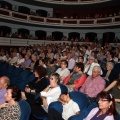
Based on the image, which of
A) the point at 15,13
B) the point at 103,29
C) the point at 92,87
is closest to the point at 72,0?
the point at 103,29

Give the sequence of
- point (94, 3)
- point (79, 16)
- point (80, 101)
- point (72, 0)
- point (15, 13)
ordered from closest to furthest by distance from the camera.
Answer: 1. point (80, 101)
2. point (15, 13)
3. point (94, 3)
4. point (72, 0)
5. point (79, 16)

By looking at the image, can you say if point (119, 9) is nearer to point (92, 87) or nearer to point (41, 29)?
point (41, 29)

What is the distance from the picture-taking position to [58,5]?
20750 mm

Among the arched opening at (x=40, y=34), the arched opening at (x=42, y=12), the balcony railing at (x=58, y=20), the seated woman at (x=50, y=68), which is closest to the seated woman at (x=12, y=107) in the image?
the seated woman at (x=50, y=68)

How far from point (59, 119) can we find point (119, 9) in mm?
19083

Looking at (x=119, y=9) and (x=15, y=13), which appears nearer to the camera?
(x=15, y=13)

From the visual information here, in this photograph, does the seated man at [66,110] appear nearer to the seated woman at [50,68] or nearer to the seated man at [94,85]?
the seated man at [94,85]

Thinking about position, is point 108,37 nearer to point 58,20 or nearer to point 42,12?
point 58,20

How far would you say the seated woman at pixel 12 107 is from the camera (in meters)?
2.65

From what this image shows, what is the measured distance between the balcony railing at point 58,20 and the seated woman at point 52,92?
1413 cm

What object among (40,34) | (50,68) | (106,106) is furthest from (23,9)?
(106,106)

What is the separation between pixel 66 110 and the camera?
10.2 feet

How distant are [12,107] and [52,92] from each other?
1008mm

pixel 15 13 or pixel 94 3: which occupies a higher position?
pixel 94 3
